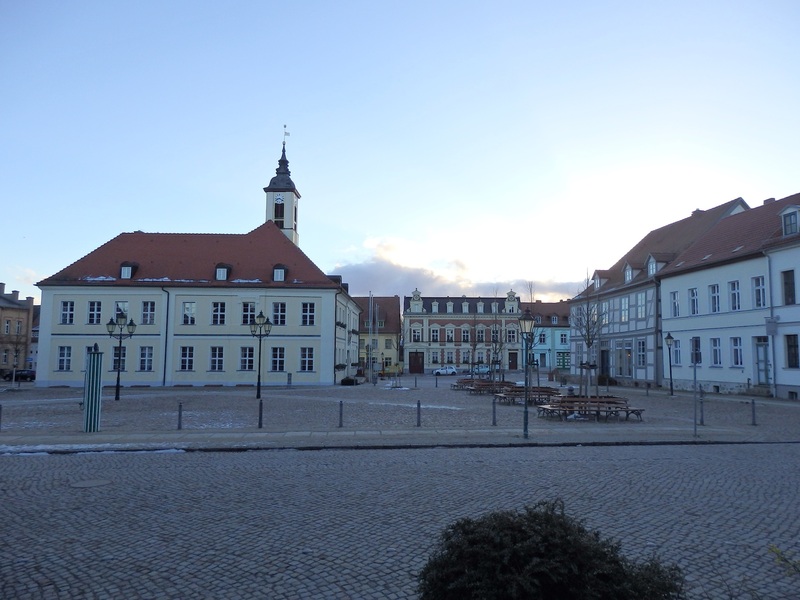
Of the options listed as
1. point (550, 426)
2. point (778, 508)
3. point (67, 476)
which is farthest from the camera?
point (550, 426)

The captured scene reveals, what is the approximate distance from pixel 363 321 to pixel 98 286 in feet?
156

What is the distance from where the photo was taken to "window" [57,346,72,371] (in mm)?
48062

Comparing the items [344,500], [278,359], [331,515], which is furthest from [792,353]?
[278,359]

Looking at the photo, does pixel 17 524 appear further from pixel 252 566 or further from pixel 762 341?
pixel 762 341

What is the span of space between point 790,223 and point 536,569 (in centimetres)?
3567

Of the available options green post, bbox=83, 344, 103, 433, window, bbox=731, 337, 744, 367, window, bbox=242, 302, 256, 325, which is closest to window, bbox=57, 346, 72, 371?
window, bbox=242, 302, 256, 325

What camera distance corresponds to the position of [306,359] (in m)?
48.2

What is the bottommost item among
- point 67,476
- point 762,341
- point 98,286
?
point 67,476

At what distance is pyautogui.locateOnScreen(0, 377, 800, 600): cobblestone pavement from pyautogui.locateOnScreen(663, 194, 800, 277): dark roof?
60.4 feet

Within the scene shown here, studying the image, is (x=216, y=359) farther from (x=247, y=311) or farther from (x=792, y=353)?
(x=792, y=353)

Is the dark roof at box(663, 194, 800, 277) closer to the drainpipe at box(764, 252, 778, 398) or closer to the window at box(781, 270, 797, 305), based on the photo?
the drainpipe at box(764, 252, 778, 398)

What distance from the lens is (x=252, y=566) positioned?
20.7 ft

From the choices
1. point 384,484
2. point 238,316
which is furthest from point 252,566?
point 238,316

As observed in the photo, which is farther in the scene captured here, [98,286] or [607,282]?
[607,282]
